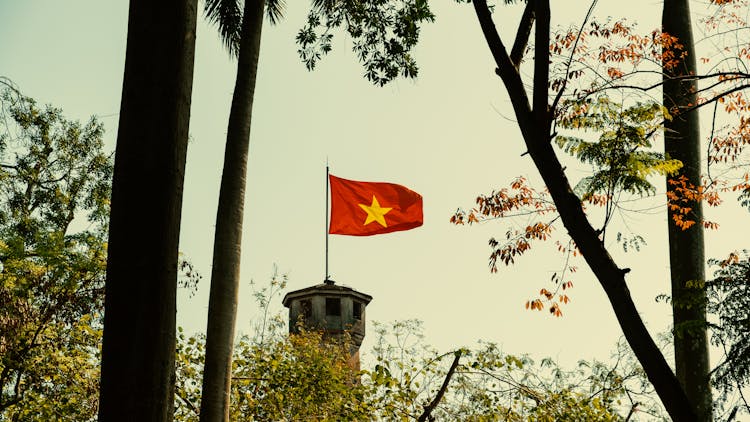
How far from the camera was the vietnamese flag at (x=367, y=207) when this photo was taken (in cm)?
1359

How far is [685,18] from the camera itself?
7730 millimetres

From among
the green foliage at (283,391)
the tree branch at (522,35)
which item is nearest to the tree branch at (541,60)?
the tree branch at (522,35)

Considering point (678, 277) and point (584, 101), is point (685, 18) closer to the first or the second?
point (584, 101)

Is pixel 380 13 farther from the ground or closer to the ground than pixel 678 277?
farther from the ground

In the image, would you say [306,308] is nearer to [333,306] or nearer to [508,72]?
[333,306]

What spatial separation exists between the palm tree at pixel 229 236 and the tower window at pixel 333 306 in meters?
14.5

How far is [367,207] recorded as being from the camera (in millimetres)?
13758

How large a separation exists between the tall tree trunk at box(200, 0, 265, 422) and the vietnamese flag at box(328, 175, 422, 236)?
490cm

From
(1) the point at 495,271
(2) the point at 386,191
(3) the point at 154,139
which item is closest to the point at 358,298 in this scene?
(2) the point at 386,191

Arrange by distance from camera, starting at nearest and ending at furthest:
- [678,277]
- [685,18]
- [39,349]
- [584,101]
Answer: [584,101], [678,277], [685,18], [39,349]

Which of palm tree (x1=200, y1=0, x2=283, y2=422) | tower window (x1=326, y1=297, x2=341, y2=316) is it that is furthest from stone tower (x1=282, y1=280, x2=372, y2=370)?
palm tree (x1=200, y1=0, x2=283, y2=422)

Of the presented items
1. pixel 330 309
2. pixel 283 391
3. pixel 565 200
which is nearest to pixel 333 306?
pixel 330 309

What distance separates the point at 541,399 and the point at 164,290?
7.39 m

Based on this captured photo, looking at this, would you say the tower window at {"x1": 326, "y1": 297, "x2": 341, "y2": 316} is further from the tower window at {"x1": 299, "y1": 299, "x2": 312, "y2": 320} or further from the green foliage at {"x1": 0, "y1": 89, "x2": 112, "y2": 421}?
the green foliage at {"x1": 0, "y1": 89, "x2": 112, "y2": 421}
